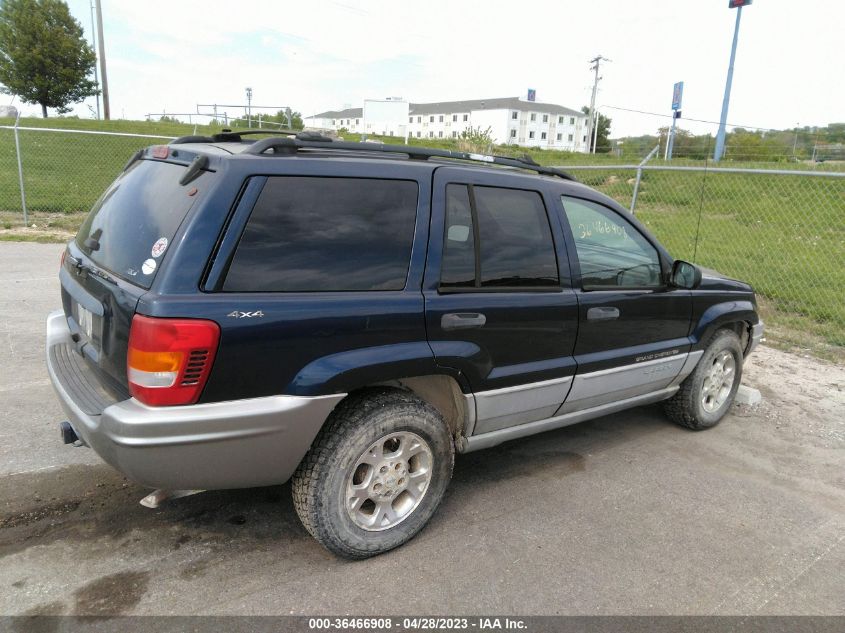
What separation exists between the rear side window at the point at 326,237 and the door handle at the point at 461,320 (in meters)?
0.27

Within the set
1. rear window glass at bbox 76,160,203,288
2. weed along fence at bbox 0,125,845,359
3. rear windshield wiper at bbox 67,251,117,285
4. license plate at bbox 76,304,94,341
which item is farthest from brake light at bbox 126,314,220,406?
weed along fence at bbox 0,125,845,359

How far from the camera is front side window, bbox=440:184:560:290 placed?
2.96 m

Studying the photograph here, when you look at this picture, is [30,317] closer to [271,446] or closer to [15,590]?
[15,590]

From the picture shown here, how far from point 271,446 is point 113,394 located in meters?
0.71

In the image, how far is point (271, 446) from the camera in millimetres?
2457

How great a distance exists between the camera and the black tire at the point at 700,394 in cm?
438

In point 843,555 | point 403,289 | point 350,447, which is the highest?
point 403,289

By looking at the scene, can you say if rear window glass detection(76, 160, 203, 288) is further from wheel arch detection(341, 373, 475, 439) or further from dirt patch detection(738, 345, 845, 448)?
dirt patch detection(738, 345, 845, 448)

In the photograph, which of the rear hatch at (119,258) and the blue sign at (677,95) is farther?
the blue sign at (677,95)

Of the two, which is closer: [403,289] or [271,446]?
[271,446]

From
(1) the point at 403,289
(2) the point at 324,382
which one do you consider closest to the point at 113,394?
(2) the point at 324,382

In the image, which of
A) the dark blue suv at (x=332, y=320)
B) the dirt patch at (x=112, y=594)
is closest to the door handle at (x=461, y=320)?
the dark blue suv at (x=332, y=320)

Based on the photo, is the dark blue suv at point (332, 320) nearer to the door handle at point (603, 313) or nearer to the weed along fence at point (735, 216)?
the door handle at point (603, 313)

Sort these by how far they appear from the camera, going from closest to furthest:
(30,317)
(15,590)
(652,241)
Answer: (15,590) < (652,241) < (30,317)
